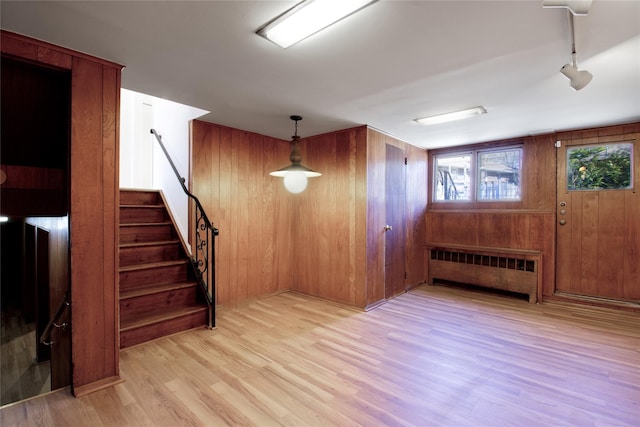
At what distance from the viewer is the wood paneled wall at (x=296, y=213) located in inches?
158

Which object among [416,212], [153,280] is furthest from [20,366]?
[416,212]

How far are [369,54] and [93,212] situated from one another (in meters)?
2.34

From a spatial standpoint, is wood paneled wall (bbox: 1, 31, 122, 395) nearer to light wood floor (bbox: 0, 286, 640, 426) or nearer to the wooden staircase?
light wood floor (bbox: 0, 286, 640, 426)

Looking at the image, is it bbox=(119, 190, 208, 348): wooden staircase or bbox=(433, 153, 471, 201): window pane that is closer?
bbox=(119, 190, 208, 348): wooden staircase

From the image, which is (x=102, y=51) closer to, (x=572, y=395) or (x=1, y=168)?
(x=1, y=168)

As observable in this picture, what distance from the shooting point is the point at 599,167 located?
4.13 m

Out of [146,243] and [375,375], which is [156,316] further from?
[375,375]

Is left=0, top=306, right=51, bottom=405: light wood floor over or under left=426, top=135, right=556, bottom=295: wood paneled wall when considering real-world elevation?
under

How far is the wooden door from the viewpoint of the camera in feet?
14.5

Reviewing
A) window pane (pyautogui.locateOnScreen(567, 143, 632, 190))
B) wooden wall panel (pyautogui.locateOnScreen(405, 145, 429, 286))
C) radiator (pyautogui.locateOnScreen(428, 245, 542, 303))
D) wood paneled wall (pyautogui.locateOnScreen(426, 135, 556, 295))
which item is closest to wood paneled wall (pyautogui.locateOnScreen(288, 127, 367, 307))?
wooden wall panel (pyautogui.locateOnScreen(405, 145, 429, 286))

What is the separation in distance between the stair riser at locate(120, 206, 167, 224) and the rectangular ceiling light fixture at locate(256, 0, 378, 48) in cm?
319

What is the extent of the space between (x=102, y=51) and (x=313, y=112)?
6.51ft

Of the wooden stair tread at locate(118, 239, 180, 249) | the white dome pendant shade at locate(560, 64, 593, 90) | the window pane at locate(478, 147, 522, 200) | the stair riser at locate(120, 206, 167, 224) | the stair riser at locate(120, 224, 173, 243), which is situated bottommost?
the wooden stair tread at locate(118, 239, 180, 249)

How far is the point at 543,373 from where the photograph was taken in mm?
2490
